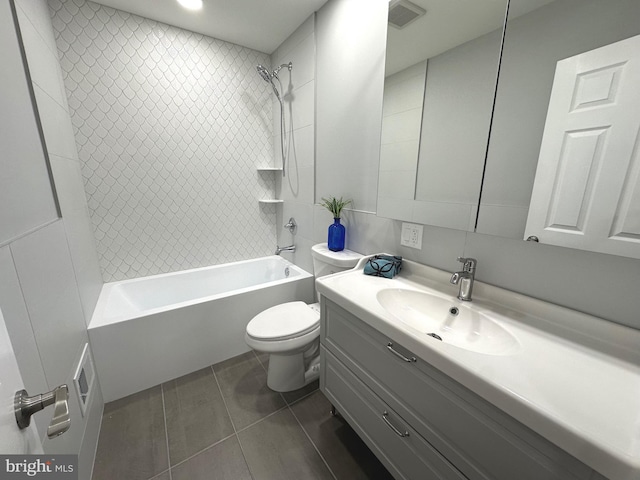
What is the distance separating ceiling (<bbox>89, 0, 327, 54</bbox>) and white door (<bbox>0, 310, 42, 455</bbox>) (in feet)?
7.14

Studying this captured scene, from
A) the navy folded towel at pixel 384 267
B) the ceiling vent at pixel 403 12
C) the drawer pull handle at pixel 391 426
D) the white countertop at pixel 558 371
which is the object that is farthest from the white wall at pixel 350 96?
the drawer pull handle at pixel 391 426

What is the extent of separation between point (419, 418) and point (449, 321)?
1.28 feet

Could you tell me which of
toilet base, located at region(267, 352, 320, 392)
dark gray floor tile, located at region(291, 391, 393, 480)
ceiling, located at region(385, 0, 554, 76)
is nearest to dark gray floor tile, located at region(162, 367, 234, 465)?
toilet base, located at region(267, 352, 320, 392)

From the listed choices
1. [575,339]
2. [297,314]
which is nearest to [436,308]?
[575,339]

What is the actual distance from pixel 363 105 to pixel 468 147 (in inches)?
29.6

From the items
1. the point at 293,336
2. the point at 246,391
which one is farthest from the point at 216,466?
the point at 293,336

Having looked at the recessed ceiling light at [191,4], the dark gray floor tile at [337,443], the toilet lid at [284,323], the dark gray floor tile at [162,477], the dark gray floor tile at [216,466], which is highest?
the recessed ceiling light at [191,4]

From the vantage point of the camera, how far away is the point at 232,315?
1.96 meters

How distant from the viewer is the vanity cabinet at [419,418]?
0.60 metres

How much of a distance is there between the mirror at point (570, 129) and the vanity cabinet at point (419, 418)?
607 millimetres

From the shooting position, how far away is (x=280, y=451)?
129 centimetres

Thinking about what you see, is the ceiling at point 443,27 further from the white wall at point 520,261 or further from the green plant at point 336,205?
the green plant at point 336,205

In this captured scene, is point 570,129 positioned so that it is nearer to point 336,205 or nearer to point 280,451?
point 336,205

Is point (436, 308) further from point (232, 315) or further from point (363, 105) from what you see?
point (232, 315)
